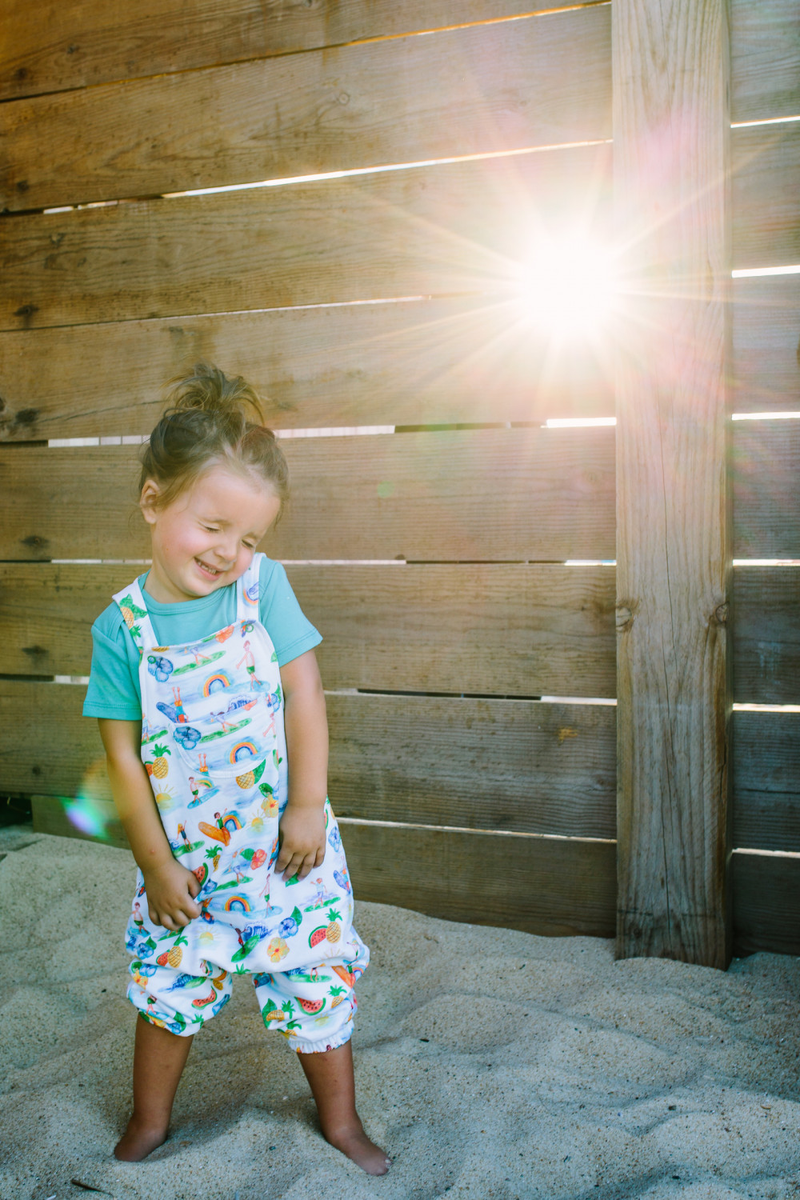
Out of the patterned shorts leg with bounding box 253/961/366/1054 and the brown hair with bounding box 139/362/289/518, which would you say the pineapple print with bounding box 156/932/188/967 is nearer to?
the patterned shorts leg with bounding box 253/961/366/1054

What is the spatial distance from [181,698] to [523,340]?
120 centimetres

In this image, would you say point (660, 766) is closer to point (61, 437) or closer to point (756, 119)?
point (756, 119)

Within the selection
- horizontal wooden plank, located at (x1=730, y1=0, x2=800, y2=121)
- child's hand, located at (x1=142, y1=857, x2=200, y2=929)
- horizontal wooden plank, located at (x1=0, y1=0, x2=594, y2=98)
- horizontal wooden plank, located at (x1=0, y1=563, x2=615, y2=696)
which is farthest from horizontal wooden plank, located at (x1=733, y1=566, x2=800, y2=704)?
horizontal wooden plank, located at (x1=0, y1=0, x2=594, y2=98)

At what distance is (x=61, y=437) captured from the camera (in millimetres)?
2389

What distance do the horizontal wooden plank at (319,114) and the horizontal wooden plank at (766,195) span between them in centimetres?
32

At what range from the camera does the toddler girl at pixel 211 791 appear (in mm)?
1338

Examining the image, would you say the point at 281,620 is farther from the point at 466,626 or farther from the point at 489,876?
the point at 489,876

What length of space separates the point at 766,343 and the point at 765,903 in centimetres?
125

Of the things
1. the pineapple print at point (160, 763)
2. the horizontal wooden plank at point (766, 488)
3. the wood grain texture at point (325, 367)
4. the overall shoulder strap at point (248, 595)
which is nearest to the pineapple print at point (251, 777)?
the pineapple print at point (160, 763)

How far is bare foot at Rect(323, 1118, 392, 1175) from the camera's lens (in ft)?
4.30

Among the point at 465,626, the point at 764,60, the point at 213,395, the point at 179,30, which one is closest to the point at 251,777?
the point at 213,395

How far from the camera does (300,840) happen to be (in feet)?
4.49

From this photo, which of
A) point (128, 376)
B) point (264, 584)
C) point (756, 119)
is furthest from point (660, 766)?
point (128, 376)

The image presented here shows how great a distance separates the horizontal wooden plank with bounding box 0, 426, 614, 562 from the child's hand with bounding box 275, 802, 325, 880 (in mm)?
869
